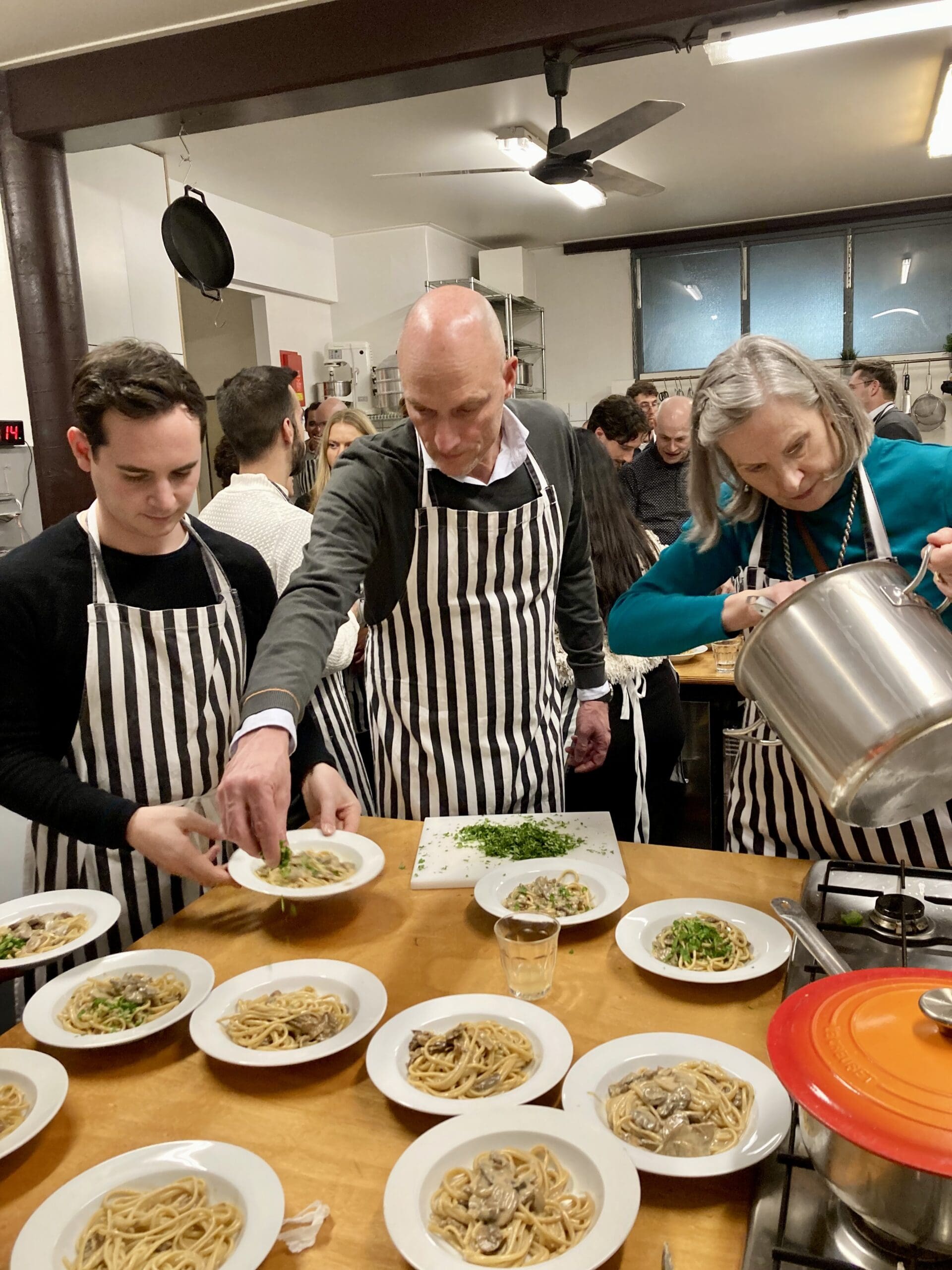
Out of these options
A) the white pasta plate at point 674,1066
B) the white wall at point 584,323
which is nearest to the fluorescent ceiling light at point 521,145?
the white wall at point 584,323

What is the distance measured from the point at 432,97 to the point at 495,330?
3.73 metres

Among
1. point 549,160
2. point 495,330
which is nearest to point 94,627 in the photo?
point 495,330

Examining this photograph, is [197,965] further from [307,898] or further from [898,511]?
[898,511]

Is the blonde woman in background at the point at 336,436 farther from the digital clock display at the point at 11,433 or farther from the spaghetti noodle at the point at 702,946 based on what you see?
the spaghetti noodle at the point at 702,946

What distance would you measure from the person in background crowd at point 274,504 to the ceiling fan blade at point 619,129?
1883 mm

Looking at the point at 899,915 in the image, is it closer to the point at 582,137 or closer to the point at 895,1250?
the point at 895,1250

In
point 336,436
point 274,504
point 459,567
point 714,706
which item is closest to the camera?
point 459,567

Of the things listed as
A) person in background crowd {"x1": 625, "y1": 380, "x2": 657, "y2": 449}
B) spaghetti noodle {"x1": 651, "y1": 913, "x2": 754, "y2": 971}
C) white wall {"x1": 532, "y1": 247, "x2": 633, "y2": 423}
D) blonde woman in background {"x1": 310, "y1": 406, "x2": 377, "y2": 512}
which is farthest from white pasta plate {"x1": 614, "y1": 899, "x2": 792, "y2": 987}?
white wall {"x1": 532, "y1": 247, "x2": 633, "y2": 423}

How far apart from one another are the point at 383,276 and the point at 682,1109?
311 inches

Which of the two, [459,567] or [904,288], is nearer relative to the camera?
[459,567]

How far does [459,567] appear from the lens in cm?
213

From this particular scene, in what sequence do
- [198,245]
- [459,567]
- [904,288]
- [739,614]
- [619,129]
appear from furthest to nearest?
[904,288] < [198,245] < [619,129] < [459,567] < [739,614]

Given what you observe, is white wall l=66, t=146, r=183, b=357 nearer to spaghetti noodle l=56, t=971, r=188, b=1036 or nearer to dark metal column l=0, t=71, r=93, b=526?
dark metal column l=0, t=71, r=93, b=526

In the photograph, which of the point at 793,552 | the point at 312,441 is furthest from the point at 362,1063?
the point at 312,441
